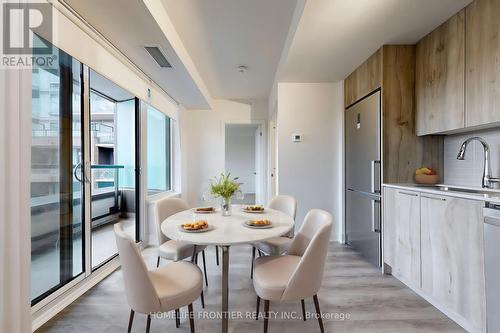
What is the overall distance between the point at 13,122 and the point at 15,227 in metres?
0.52

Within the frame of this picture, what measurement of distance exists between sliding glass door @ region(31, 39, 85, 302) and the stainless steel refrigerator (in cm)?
300

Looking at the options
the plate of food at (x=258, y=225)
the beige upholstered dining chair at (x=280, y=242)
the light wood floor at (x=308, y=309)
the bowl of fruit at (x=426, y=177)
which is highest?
the bowl of fruit at (x=426, y=177)

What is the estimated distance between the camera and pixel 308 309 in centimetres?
195

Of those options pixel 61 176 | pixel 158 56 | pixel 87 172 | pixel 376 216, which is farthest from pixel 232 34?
pixel 376 216

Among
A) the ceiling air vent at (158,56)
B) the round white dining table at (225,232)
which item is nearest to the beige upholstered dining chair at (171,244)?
the round white dining table at (225,232)

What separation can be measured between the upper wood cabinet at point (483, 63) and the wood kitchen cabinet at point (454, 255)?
→ 72cm

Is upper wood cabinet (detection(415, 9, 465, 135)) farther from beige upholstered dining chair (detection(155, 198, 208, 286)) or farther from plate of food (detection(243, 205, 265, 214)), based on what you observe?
beige upholstered dining chair (detection(155, 198, 208, 286))

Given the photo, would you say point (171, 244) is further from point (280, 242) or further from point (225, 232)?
point (280, 242)

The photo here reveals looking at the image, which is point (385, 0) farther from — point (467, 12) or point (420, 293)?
point (420, 293)

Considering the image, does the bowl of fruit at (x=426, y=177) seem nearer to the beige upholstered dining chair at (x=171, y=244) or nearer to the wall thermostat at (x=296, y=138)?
the wall thermostat at (x=296, y=138)

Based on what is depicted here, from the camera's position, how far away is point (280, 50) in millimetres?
3018

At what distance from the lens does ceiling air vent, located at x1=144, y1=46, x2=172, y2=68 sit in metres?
2.41

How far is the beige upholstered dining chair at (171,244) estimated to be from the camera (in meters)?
2.09

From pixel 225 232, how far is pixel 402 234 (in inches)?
70.1
